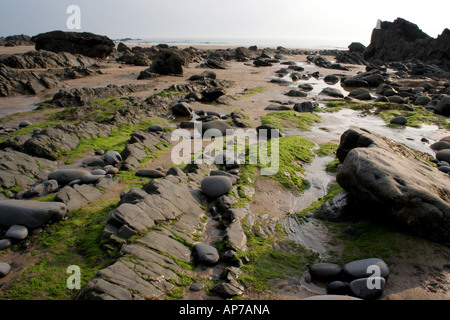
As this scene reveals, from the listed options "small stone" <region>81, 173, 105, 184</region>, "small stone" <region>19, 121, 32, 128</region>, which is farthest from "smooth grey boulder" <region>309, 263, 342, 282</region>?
"small stone" <region>19, 121, 32, 128</region>

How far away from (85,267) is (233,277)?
1506mm

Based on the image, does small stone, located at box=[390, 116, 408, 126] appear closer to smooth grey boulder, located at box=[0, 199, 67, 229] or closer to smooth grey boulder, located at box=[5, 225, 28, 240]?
smooth grey boulder, located at box=[0, 199, 67, 229]

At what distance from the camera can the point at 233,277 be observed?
3.09m

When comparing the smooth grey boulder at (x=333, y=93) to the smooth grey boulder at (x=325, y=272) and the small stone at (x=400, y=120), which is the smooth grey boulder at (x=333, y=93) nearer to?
the small stone at (x=400, y=120)

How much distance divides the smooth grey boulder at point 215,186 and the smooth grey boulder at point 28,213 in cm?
199

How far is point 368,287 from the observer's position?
2838 millimetres

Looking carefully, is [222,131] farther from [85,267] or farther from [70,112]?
[85,267]

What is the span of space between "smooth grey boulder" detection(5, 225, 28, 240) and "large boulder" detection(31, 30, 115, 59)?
24993 mm

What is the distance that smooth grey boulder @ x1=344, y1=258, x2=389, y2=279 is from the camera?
9.97ft

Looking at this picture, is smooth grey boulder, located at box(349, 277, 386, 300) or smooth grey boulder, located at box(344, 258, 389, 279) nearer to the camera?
smooth grey boulder, located at box(349, 277, 386, 300)

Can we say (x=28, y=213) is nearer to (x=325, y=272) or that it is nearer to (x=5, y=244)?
(x=5, y=244)

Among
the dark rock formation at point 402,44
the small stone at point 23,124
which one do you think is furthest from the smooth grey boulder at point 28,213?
the dark rock formation at point 402,44

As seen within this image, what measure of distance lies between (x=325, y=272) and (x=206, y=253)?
129 centimetres
